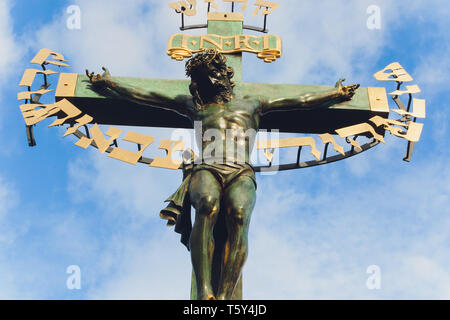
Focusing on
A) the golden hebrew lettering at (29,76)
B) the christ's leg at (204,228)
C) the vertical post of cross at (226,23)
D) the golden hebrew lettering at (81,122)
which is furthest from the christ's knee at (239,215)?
the golden hebrew lettering at (29,76)

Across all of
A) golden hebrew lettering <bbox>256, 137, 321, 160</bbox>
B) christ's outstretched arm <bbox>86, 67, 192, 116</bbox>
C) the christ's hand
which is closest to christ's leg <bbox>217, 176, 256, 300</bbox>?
golden hebrew lettering <bbox>256, 137, 321, 160</bbox>

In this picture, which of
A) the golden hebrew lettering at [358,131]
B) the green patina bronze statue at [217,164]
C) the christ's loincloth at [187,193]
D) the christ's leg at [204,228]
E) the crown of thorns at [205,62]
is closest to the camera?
the christ's leg at [204,228]

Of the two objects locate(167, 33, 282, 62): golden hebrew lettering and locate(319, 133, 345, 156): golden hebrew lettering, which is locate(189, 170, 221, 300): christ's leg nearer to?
locate(319, 133, 345, 156): golden hebrew lettering

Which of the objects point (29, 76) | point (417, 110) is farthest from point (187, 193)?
point (417, 110)

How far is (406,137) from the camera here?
7.07 m

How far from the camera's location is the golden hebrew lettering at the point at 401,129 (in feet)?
23.2

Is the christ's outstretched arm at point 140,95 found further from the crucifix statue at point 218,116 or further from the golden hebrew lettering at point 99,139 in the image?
the golden hebrew lettering at point 99,139

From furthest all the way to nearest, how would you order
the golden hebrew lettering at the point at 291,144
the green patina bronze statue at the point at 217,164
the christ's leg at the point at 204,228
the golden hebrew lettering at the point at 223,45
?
the golden hebrew lettering at the point at 223,45, the golden hebrew lettering at the point at 291,144, the green patina bronze statue at the point at 217,164, the christ's leg at the point at 204,228

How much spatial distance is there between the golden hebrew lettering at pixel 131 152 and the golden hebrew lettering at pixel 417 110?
7.57ft

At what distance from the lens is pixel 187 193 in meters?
6.15

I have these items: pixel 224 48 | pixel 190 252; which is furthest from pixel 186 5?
pixel 190 252
